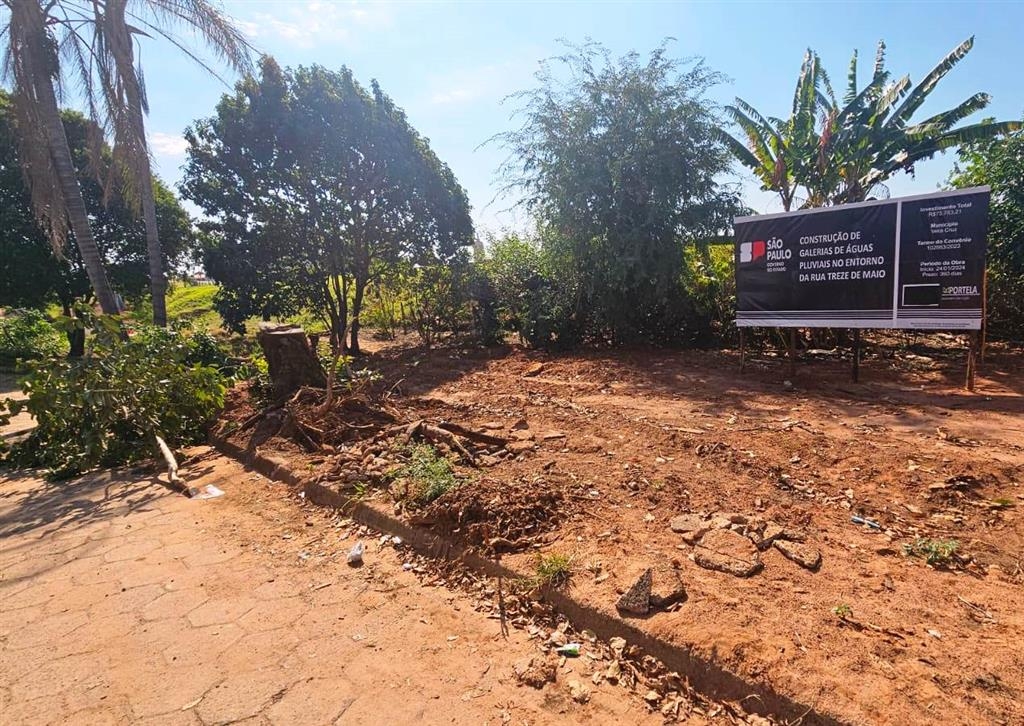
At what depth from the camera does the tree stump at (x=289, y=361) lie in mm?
6410

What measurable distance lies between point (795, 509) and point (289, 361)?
539 cm

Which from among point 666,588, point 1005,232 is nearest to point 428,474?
point 666,588

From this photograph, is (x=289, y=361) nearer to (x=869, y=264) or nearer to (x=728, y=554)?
(x=728, y=554)

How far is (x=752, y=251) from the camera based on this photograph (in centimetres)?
754

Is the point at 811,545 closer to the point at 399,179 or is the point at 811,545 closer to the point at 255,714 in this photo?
the point at 255,714

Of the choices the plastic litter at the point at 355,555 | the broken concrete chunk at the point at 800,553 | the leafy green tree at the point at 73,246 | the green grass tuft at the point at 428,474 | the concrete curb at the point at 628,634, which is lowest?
the plastic litter at the point at 355,555

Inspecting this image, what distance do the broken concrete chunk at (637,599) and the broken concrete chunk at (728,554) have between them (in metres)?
0.42

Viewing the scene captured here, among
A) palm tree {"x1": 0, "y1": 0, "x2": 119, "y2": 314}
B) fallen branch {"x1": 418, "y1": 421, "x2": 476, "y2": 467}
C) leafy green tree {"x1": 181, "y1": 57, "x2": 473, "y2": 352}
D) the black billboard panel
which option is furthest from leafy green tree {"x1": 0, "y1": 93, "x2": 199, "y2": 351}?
the black billboard panel

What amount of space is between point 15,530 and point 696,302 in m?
9.53

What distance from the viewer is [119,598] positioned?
3012mm

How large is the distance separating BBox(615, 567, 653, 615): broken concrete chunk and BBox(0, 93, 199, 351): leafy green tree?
1342 centimetres

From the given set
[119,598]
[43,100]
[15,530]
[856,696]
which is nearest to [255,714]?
[119,598]

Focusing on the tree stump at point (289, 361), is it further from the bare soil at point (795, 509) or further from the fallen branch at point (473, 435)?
the fallen branch at point (473, 435)

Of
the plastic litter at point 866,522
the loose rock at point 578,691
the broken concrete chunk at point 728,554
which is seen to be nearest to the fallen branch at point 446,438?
the broken concrete chunk at point 728,554
